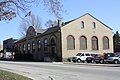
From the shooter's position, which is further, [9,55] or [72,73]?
[9,55]

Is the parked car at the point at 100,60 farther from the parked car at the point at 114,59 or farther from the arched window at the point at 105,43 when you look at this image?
the arched window at the point at 105,43

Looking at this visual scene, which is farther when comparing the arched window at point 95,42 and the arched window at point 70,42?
the arched window at point 95,42

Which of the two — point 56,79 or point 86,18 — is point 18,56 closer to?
point 86,18

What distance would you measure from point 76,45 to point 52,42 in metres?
6.14

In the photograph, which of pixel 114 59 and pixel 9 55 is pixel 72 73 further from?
pixel 9 55

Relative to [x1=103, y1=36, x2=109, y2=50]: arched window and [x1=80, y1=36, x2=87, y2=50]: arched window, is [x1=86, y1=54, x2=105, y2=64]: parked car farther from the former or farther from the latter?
[x1=103, y1=36, x2=109, y2=50]: arched window

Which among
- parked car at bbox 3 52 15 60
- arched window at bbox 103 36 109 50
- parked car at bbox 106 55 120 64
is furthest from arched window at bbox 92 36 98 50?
parked car at bbox 3 52 15 60

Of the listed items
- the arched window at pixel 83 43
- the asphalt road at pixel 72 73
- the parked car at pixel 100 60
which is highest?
the arched window at pixel 83 43

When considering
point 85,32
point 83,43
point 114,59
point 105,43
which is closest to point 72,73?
point 114,59

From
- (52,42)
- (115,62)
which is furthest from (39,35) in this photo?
(115,62)

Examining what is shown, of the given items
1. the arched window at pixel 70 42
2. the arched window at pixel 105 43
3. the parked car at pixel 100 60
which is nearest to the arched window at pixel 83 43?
the arched window at pixel 70 42

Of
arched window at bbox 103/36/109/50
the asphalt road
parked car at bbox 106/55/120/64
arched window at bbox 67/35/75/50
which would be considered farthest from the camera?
arched window at bbox 103/36/109/50

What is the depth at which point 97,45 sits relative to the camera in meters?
69.4

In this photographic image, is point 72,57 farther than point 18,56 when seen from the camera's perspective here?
No
